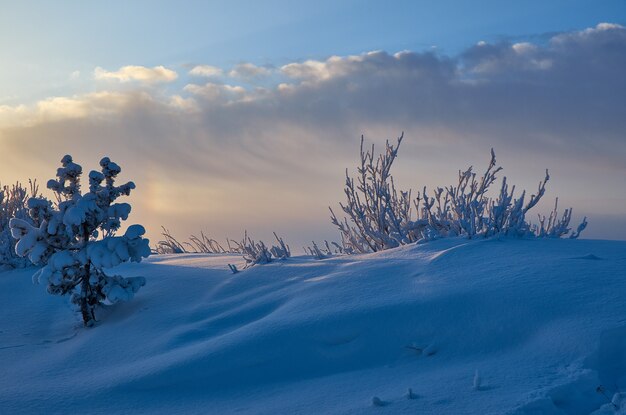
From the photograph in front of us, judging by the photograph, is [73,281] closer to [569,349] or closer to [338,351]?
[338,351]

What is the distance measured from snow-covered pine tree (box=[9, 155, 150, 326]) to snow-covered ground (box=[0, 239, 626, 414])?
429 mm

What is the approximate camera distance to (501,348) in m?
3.94

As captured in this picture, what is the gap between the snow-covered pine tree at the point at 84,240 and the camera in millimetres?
6480

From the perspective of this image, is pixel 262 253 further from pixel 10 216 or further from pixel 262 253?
pixel 10 216

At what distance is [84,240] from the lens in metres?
6.73

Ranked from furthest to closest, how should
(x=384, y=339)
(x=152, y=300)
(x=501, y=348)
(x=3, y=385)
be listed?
(x=152, y=300) < (x=3, y=385) < (x=384, y=339) < (x=501, y=348)

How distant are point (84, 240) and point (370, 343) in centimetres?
382

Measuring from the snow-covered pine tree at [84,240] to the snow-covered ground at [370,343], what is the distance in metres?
0.43

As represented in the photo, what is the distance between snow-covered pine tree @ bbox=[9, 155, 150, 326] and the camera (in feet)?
21.3

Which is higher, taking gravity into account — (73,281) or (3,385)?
(73,281)

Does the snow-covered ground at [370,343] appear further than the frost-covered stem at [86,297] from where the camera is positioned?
No

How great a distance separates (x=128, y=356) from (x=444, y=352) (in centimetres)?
271

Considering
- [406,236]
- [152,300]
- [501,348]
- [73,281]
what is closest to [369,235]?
[406,236]

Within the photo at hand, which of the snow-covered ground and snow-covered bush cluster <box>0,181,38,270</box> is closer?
the snow-covered ground
